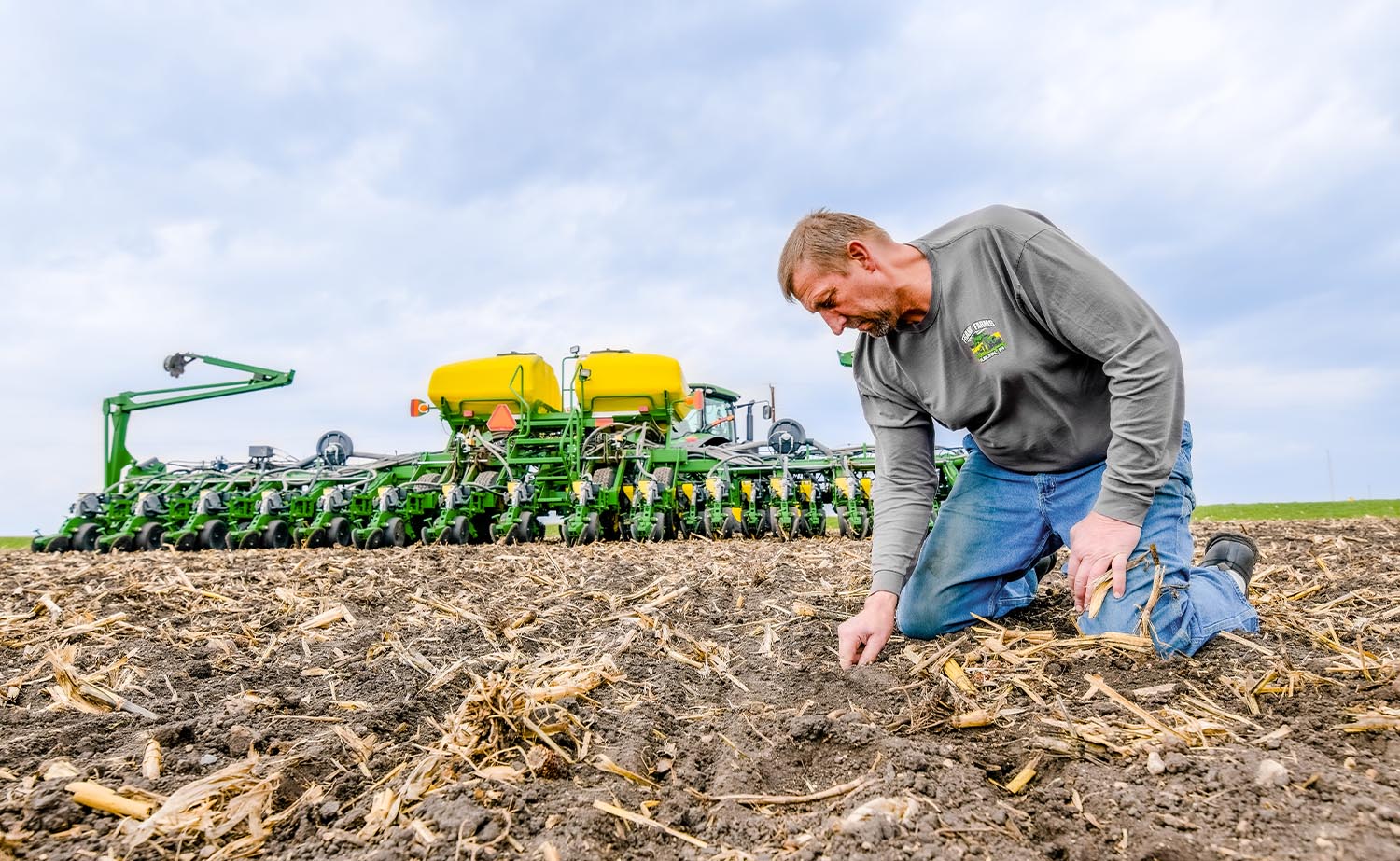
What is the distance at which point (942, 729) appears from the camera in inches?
84.7

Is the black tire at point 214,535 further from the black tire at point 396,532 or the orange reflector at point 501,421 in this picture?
the orange reflector at point 501,421

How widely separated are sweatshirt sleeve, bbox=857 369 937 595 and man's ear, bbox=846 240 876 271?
655 mm

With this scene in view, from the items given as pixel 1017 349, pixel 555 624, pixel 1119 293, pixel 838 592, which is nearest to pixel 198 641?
pixel 555 624

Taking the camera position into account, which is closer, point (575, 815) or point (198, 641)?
point (575, 815)

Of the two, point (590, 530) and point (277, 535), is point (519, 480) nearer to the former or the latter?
point (590, 530)

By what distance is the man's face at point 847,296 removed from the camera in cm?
255

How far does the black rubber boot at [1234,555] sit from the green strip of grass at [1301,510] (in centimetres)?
1118

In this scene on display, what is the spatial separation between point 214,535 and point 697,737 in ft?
30.7

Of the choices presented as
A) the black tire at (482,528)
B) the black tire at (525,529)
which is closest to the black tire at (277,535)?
the black tire at (482,528)

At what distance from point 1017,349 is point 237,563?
5403mm

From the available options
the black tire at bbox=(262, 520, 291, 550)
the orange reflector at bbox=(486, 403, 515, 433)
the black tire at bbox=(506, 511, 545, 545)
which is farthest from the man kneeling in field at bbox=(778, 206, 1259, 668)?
the black tire at bbox=(262, 520, 291, 550)

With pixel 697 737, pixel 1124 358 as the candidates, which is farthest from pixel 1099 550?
pixel 697 737

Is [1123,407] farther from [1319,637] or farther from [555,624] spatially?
[555,624]

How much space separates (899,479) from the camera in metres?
3.06
